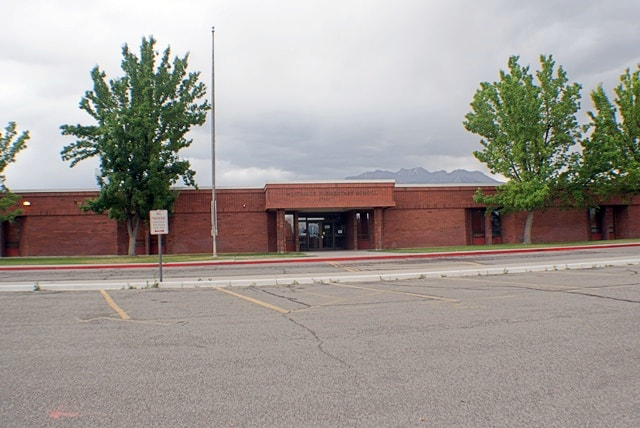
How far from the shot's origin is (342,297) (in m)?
12.0

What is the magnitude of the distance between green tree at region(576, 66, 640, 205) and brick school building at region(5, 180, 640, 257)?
2.98 metres

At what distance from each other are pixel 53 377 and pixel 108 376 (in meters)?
0.59

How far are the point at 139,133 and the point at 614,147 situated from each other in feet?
89.8

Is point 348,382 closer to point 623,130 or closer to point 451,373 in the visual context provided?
point 451,373

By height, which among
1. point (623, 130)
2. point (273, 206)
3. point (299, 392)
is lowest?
point (299, 392)

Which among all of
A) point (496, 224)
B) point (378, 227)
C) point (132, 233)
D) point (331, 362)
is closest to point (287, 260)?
point (378, 227)

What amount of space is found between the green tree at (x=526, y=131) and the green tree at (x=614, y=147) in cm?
133

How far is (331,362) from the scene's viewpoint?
6090 mm

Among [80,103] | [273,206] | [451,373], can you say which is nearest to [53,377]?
[451,373]

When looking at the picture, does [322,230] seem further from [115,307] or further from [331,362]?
[331,362]

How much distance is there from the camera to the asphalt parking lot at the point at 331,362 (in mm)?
4453

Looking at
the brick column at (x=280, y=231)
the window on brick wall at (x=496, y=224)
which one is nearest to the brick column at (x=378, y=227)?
the brick column at (x=280, y=231)

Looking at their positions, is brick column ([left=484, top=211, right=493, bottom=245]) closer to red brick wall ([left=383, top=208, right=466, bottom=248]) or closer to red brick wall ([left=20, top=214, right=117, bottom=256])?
red brick wall ([left=383, top=208, right=466, bottom=248])

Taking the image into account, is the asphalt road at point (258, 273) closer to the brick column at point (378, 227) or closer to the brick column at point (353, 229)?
the brick column at point (378, 227)
